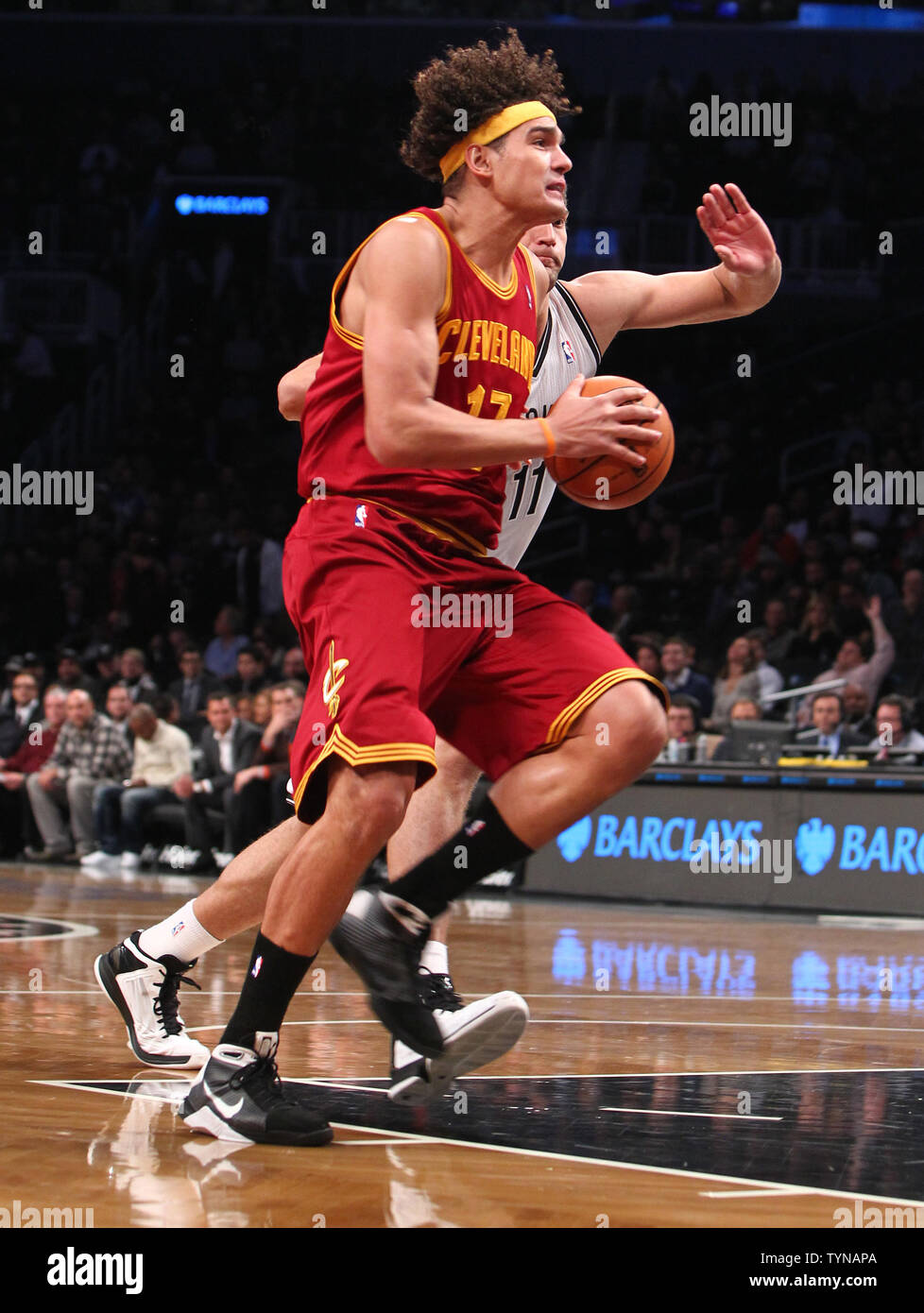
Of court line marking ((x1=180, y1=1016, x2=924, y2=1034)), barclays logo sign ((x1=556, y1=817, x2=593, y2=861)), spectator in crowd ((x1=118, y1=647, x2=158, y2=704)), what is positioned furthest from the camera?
spectator in crowd ((x1=118, y1=647, x2=158, y2=704))

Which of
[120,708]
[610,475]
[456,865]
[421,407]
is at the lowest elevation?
[120,708]

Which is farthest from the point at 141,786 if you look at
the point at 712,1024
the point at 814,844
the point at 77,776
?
the point at 712,1024

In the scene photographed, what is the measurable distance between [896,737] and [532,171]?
6.95 meters

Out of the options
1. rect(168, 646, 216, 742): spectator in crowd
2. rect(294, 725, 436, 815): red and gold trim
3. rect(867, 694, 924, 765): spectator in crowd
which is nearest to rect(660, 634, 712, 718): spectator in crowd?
rect(867, 694, 924, 765): spectator in crowd

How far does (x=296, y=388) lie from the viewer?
394 cm

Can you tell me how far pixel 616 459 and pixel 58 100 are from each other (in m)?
19.4

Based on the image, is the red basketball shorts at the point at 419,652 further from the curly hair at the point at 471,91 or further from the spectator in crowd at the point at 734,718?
the spectator in crowd at the point at 734,718

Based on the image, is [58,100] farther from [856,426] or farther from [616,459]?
[616,459]

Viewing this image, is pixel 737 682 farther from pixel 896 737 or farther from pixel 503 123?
pixel 503 123

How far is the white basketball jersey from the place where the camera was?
425 cm

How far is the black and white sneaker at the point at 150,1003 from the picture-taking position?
13.8ft

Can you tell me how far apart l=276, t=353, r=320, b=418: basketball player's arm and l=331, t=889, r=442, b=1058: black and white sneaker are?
1.13m

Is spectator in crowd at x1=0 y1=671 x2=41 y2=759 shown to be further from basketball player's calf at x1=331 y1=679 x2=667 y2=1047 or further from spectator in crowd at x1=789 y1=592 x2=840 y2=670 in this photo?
basketball player's calf at x1=331 y1=679 x2=667 y2=1047

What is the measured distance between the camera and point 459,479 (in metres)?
3.67
